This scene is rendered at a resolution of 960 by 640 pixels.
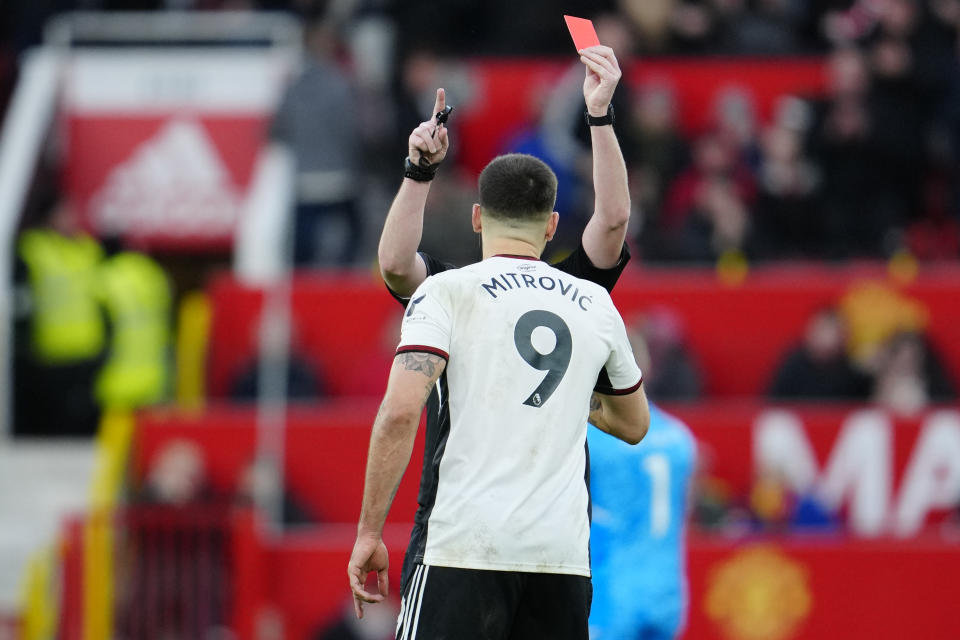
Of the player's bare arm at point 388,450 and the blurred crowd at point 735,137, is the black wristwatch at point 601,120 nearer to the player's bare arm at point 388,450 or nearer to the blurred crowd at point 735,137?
the player's bare arm at point 388,450

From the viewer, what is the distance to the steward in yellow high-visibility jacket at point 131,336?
44.4 ft

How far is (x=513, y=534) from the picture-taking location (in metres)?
4.59

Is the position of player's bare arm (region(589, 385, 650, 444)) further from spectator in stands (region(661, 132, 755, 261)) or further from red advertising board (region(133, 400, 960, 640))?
spectator in stands (region(661, 132, 755, 261))

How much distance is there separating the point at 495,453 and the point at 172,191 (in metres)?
11.7

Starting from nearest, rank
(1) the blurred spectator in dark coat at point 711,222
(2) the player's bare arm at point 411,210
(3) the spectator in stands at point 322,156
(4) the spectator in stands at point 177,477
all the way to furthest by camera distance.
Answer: (2) the player's bare arm at point 411,210 → (4) the spectator in stands at point 177,477 → (1) the blurred spectator in dark coat at point 711,222 → (3) the spectator in stands at point 322,156

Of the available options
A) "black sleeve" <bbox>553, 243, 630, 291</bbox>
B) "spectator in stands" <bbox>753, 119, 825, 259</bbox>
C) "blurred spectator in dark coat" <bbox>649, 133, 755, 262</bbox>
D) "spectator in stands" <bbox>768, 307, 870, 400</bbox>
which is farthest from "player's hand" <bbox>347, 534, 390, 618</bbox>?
"spectator in stands" <bbox>753, 119, 825, 259</bbox>

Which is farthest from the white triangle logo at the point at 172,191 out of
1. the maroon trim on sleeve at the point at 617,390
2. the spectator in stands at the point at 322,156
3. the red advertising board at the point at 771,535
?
the maroon trim on sleeve at the point at 617,390

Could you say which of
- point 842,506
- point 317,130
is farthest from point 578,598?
point 317,130

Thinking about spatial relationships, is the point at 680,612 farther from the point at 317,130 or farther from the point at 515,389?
the point at 317,130

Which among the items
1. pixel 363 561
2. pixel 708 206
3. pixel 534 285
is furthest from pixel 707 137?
pixel 363 561

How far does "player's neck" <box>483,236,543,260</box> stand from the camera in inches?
193

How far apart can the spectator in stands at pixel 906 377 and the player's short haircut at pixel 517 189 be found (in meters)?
7.62

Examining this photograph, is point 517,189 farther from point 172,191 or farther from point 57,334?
point 172,191

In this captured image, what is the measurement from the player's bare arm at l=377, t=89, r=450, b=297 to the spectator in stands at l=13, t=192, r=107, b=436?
911cm
